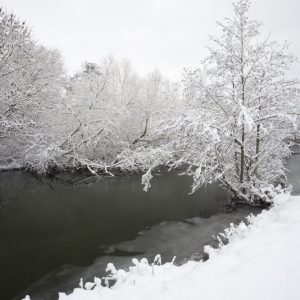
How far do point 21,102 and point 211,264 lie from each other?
417 inches

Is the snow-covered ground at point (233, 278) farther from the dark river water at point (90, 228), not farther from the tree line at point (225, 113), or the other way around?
the tree line at point (225, 113)

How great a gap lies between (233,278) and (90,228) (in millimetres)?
5515

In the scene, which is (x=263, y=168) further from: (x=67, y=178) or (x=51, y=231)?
(x=67, y=178)

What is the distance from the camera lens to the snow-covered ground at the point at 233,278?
2.62 metres

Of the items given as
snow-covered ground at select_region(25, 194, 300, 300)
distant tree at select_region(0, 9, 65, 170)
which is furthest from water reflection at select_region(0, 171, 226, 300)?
distant tree at select_region(0, 9, 65, 170)

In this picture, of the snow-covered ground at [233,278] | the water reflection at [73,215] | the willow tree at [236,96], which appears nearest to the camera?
the snow-covered ground at [233,278]

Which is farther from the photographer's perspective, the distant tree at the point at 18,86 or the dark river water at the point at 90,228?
the distant tree at the point at 18,86

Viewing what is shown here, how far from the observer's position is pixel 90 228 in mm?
7258

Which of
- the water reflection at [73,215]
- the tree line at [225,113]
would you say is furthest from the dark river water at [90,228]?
the tree line at [225,113]

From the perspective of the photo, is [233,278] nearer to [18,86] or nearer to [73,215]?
[73,215]

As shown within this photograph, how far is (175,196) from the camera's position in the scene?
10555 millimetres

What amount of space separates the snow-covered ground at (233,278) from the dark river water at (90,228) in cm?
164

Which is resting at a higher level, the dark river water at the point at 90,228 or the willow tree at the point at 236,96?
the willow tree at the point at 236,96

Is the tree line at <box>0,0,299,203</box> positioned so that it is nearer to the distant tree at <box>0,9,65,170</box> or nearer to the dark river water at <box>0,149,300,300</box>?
the distant tree at <box>0,9,65,170</box>
